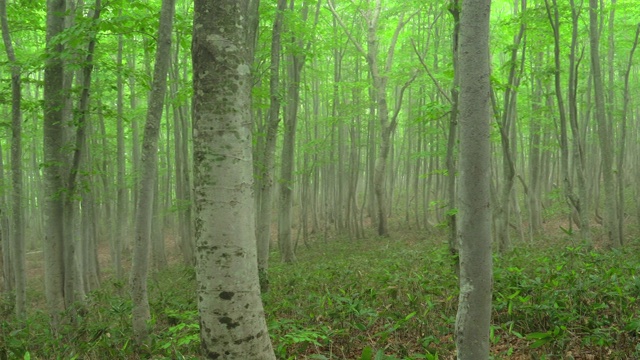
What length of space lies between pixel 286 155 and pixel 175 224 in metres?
14.5

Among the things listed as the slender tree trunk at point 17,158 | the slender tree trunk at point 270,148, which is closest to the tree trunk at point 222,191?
the slender tree trunk at point 270,148

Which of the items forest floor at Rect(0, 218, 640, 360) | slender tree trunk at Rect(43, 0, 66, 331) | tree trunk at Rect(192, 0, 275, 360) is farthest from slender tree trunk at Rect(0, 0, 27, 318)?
tree trunk at Rect(192, 0, 275, 360)

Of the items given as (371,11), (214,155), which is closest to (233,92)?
(214,155)

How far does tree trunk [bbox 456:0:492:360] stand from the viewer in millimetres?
2609

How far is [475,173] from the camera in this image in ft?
8.58

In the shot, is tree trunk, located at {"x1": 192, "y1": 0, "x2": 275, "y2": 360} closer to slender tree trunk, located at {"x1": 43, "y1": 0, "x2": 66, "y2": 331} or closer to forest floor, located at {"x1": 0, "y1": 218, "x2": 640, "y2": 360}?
forest floor, located at {"x1": 0, "y1": 218, "x2": 640, "y2": 360}

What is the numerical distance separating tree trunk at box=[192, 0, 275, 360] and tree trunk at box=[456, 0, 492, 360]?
4.45 ft

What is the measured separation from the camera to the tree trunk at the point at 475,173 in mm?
2609

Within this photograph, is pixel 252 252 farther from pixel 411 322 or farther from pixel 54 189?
pixel 54 189

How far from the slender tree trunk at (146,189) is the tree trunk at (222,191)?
A: 305 cm

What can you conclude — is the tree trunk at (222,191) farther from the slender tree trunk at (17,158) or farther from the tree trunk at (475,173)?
the slender tree trunk at (17,158)

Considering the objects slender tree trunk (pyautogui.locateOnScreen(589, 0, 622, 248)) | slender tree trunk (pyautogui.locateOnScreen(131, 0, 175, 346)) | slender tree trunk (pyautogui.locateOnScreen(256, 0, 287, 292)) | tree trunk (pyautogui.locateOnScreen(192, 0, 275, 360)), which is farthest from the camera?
slender tree trunk (pyautogui.locateOnScreen(589, 0, 622, 248))

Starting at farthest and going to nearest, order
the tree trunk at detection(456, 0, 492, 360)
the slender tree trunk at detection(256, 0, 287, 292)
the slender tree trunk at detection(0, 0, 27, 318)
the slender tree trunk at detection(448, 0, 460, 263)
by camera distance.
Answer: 1. the slender tree trunk at detection(256, 0, 287, 292)
2. the slender tree trunk at detection(0, 0, 27, 318)
3. the slender tree trunk at detection(448, 0, 460, 263)
4. the tree trunk at detection(456, 0, 492, 360)

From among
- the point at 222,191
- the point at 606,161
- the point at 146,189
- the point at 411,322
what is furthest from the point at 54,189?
the point at 606,161
